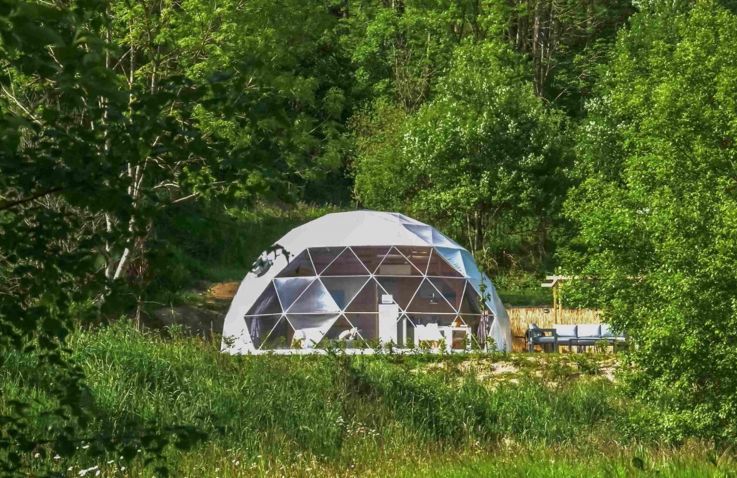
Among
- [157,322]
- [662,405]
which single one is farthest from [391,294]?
[662,405]

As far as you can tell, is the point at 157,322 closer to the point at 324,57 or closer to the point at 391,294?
the point at 391,294

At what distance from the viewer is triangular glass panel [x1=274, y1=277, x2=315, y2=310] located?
30.0 meters

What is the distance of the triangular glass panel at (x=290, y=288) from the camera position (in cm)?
3000

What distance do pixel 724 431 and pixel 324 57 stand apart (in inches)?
1520

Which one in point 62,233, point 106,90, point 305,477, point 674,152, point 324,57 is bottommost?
point 305,477

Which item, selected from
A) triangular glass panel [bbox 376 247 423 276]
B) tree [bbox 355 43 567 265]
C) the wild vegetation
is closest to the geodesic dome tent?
triangular glass panel [bbox 376 247 423 276]

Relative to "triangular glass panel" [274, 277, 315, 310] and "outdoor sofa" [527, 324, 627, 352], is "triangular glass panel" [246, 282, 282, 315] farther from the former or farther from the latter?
"outdoor sofa" [527, 324, 627, 352]

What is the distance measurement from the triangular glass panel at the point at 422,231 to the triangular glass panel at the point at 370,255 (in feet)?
2.93

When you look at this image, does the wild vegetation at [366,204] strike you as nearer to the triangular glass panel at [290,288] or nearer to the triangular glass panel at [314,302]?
the triangular glass panel at [290,288]

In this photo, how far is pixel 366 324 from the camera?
98.3 ft

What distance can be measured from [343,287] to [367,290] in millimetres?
518

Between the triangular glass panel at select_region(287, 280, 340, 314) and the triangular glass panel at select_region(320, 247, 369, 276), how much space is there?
0.48 meters

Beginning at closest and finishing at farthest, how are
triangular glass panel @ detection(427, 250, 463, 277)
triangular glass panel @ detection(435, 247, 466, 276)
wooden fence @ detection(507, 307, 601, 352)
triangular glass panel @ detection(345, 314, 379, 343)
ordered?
1. triangular glass panel @ detection(345, 314, 379, 343)
2. triangular glass panel @ detection(435, 247, 466, 276)
3. triangular glass panel @ detection(427, 250, 463, 277)
4. wooden fence @ detection(507, 307, 601, 352)

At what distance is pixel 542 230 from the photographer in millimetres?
42062
